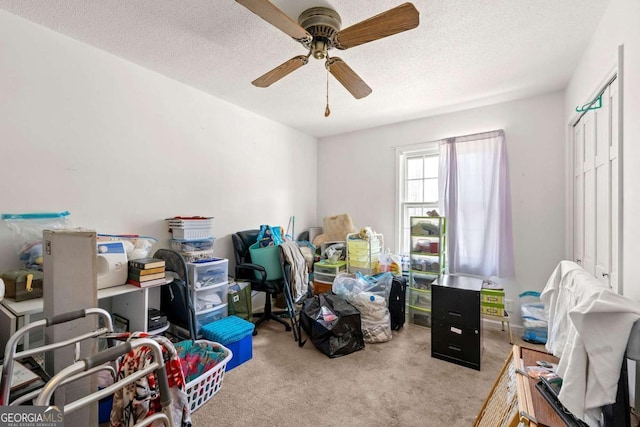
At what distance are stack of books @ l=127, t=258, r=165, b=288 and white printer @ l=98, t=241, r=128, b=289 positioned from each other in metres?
0.05

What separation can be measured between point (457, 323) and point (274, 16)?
101 inches

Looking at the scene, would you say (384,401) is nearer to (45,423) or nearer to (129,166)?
(45,423)

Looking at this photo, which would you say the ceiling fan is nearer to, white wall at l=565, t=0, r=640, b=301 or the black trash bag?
white wall at l=565, t=0, r=640, b=301

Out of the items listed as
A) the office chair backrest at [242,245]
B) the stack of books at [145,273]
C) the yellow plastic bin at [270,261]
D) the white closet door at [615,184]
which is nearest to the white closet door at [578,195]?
the white closet door at [615,184]

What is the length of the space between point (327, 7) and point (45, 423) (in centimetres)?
220

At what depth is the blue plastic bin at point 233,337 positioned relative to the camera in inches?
86.6

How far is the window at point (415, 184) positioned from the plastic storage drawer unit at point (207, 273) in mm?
2405

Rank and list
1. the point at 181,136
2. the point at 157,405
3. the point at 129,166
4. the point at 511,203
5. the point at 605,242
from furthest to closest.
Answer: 1. the point at 511,203
2. the point at 181,136
3. the point at 129,166
4. the point at 605,242
5. the point at 157,405

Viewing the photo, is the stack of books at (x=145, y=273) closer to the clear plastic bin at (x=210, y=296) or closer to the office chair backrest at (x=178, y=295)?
the office chair backrest at (x=178, y=295)

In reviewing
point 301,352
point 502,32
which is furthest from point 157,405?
point 502,32

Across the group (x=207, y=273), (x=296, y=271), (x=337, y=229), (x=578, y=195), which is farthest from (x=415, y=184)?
(x=207, y=273)

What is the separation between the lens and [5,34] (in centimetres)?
173

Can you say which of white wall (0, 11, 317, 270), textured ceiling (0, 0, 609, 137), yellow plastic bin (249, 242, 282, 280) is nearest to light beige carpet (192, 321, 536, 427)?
yellow plastic bin (249, 242, 282, 280)

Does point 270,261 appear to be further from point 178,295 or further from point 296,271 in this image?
point 178,295
